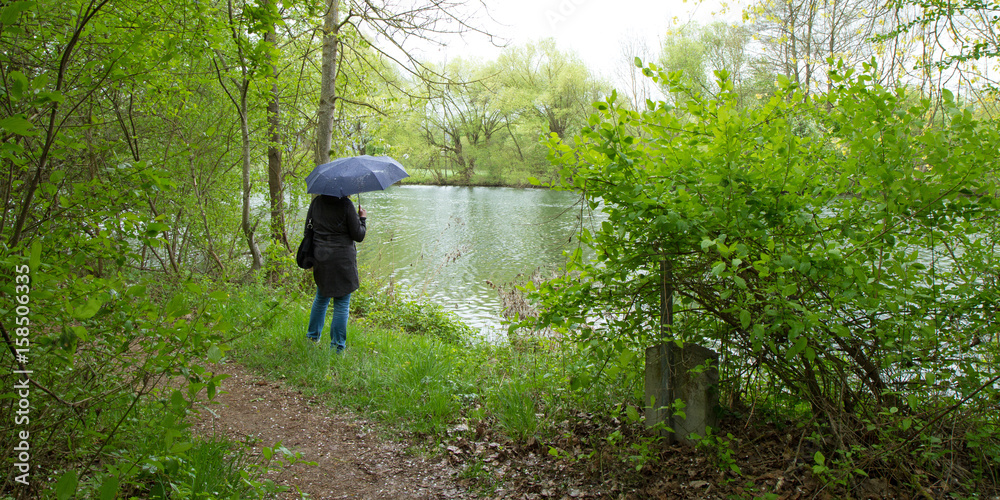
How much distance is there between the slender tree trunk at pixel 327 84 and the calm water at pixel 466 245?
2.97m

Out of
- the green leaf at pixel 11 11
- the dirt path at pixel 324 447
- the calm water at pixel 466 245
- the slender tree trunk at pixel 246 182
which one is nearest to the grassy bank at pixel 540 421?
the dirt path at pixel 324 447

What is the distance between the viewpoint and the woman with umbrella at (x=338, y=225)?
5121mm

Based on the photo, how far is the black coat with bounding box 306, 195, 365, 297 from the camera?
5.20 metres

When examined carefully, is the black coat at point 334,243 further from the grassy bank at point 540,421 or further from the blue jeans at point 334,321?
the grassy bank at point 540,421

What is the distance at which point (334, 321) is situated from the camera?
211 inches

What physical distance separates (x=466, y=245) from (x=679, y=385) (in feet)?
42.8

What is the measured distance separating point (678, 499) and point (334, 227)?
3.77 m

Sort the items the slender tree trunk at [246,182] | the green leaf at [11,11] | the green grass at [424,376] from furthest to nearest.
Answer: the slender tree trunk at [246,182] < the green grass at [424,376] < the green leaf at [11,11]

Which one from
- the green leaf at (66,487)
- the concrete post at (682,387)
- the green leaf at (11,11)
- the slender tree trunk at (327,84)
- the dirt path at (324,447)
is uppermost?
the slender tree trunk at (327,84)

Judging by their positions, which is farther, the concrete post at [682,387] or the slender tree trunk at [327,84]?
the slender tree trunk at [327,84]

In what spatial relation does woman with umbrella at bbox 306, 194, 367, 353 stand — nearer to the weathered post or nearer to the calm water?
the calm water

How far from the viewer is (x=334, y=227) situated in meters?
5.27

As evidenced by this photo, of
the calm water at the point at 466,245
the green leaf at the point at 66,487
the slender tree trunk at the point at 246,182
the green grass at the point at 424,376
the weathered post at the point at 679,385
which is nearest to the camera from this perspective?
the green leaf at the point at 66,487

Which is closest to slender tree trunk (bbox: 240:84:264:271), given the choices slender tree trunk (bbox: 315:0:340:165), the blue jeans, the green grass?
slender tree trunk (bbox: 315:0:340:165)
